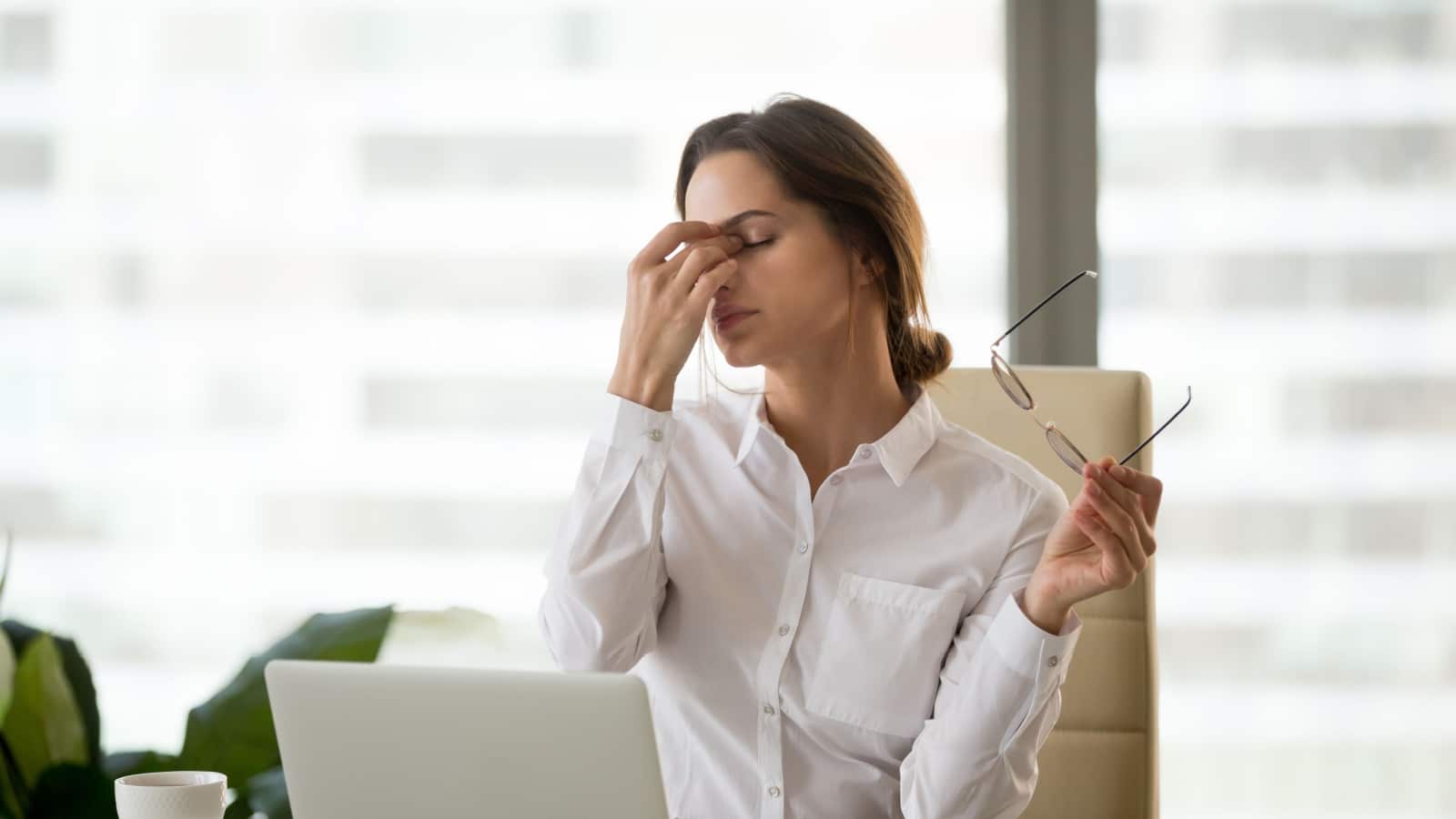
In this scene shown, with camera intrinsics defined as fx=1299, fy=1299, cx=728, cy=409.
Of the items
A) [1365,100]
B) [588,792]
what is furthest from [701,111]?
[588,792]

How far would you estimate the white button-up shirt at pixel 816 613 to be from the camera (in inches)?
51.5

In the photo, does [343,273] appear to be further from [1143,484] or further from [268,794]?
[1143,484]

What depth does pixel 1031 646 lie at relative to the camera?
125 cm

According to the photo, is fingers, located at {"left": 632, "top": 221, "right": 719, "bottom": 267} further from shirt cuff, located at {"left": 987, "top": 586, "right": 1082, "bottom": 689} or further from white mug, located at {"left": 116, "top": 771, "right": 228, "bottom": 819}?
white mug, located at {"left": 116, "top": 771, "right": 228, "bottom": 819}

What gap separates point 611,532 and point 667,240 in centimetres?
31

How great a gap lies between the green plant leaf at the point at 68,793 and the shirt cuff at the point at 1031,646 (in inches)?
44.9

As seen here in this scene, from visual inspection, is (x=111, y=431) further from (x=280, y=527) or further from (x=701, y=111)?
(x=701, y=111)

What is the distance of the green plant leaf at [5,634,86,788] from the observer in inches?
65.1

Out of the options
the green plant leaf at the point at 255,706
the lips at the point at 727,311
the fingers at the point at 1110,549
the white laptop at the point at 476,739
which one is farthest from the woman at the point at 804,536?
the white laptop at the point at 476,739

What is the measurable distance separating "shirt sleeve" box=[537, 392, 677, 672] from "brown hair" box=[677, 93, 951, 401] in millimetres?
300

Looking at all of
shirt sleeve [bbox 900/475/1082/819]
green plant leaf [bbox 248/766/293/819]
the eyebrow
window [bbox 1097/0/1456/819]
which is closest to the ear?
the eyebrow

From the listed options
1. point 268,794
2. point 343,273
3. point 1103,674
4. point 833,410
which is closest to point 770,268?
point 833,410

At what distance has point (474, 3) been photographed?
85.4 inches

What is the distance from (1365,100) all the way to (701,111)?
106 centimetres
